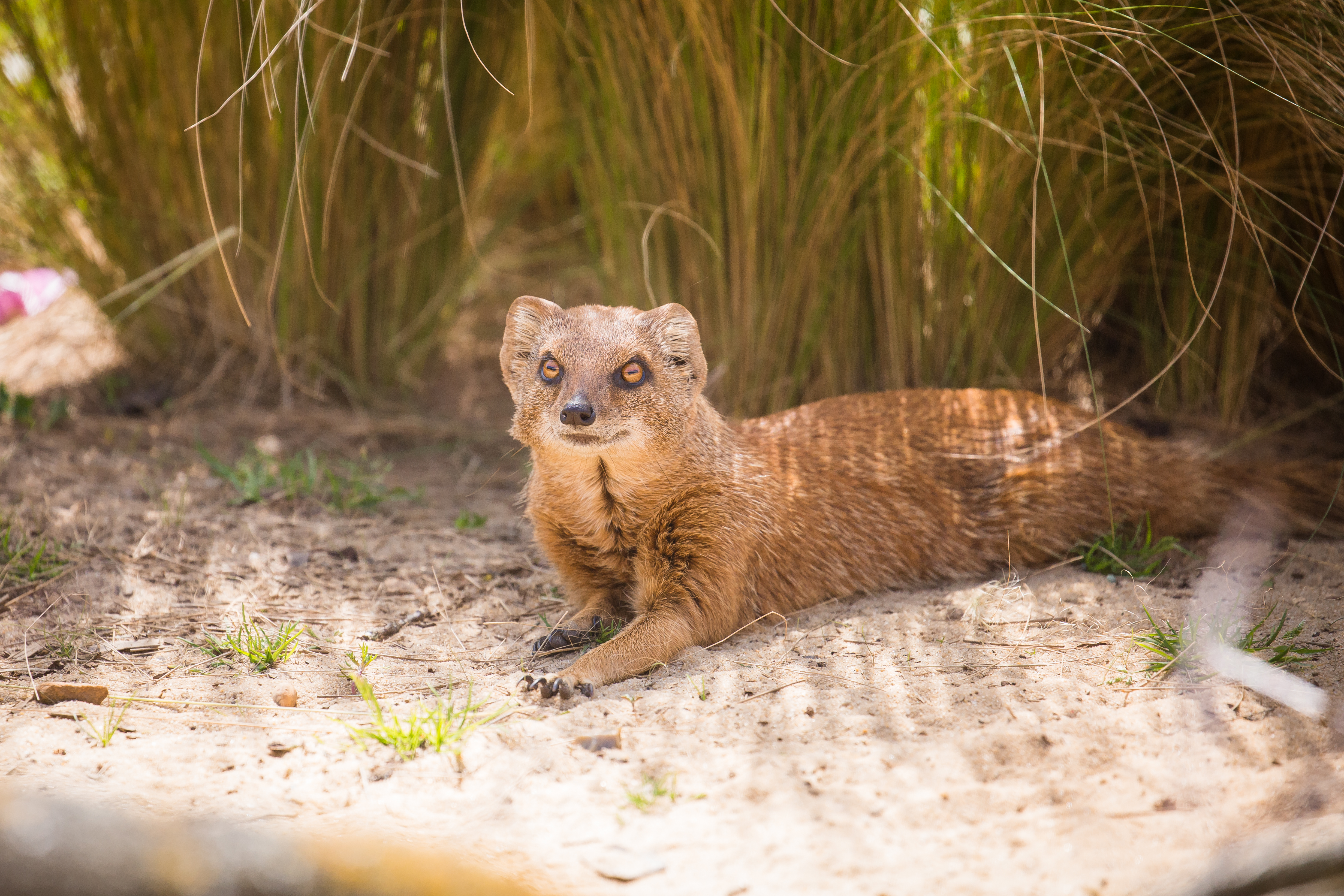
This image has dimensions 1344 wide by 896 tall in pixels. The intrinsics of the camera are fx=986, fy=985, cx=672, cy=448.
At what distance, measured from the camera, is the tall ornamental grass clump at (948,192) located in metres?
3.54

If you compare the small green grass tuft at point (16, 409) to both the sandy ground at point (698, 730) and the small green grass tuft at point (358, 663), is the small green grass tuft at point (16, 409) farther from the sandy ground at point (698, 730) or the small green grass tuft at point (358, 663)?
the small green grass tuft at point (358, 663)

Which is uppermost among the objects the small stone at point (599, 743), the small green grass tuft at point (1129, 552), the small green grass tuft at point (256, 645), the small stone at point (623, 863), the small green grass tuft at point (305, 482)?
the small green grass tuft at point (305, 482)

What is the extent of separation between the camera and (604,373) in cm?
307

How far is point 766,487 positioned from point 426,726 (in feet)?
4.91

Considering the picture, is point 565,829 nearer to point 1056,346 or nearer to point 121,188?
point 1056,346

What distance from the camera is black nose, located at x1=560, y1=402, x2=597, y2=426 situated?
2836 mm

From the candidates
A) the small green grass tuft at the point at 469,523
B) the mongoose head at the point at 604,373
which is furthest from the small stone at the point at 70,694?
the small green grass tuft at the point at 469,523

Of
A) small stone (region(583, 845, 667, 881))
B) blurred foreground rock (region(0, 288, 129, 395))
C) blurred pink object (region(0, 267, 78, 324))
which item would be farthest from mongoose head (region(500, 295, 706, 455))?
blurred pink object (region(0, 267, 78, 324))

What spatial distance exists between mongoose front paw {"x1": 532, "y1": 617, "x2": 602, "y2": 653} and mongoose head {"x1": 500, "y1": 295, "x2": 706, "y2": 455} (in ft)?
1.85

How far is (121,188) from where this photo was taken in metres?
4.96

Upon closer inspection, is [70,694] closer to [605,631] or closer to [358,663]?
[358,663]

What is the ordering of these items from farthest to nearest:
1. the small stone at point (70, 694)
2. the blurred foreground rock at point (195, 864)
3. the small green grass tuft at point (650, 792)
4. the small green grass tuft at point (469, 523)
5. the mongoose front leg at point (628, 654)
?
the small green grass tuft at point (469, 523) < the mongoose front leg at point (628, 654) < the small stone at point (70, 694) < the small green grass tuft at point (650, 792) < the blurred foreground rock at point (195, 864)

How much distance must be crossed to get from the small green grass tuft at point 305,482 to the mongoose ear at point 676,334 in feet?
5.33

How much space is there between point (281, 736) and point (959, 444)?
2584mm
